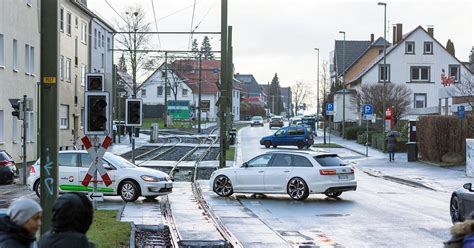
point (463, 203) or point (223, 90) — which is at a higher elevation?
point (223, 90)

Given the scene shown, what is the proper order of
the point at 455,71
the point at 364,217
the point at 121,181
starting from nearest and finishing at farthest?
the point at 364,217 < the point at 121,181 < the point at 455,71

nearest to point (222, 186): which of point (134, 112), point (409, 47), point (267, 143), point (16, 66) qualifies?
point (134, 112)

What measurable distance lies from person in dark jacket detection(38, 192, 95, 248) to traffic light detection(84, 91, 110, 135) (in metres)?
11.2

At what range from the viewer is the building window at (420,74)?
3364 inches

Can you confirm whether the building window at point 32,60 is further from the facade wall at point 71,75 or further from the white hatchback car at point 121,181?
the white hatchback car at point 121,181

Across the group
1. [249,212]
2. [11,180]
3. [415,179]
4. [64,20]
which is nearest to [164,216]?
[249,212]

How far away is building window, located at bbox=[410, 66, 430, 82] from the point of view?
Answer: 8544 cm

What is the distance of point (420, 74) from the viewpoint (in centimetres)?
8562

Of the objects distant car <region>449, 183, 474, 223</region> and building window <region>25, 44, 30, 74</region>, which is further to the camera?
building window <region>25, 44, 30, 74</region>

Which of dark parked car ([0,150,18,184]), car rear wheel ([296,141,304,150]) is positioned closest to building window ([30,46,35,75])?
dark parked car ([0,150,18,184])

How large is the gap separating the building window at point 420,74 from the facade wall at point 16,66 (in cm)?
5089

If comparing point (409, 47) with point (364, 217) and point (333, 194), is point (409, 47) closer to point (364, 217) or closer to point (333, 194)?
point (333, 194)

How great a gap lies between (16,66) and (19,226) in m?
37.2

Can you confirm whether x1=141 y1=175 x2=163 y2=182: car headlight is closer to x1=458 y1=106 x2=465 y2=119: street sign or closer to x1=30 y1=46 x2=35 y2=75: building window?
x1=458 y1=106 x2=465 y2=119: street sign
